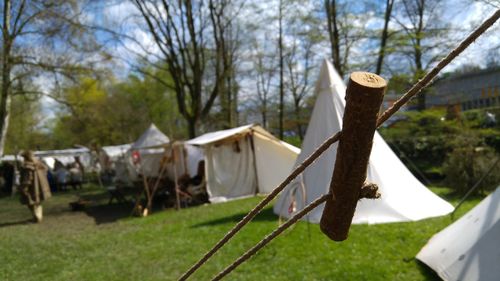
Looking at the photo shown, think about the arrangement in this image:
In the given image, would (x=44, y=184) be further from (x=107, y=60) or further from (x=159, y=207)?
(x=107, y=60)

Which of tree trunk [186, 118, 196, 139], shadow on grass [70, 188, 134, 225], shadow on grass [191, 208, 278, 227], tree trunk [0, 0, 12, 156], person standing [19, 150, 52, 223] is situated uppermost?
tree trunk [0, 0, 12, 156]

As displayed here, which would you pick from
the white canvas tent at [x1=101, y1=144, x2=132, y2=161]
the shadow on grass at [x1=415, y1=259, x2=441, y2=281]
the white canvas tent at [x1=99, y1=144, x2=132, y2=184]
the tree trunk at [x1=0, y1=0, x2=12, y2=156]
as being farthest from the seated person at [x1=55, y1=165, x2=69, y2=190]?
the shadow on grass at [x1=415, y1=259, x2=441, y2=281]

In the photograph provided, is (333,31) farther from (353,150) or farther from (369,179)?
(353,150)

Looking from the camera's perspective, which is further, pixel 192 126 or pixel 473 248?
pixel 192 126

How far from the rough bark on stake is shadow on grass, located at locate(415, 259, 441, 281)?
13.2 feet

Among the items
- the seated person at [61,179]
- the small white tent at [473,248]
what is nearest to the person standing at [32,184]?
the small white tent at [473,248]

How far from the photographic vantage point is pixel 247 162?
1473 cm

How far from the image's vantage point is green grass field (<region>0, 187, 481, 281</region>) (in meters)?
5.38

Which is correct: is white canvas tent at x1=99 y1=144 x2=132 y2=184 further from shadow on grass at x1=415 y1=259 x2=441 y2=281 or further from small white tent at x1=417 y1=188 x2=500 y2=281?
small white tent at x1=417 y1=188 x2=500 y2=281

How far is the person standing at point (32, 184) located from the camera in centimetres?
1118

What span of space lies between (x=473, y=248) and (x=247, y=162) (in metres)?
11.1

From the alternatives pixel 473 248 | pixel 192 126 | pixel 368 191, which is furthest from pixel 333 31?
pixel 368 191

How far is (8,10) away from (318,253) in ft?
54.2

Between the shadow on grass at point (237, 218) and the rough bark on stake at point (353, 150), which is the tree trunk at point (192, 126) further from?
the rough bark on stake at point (353, 150)
